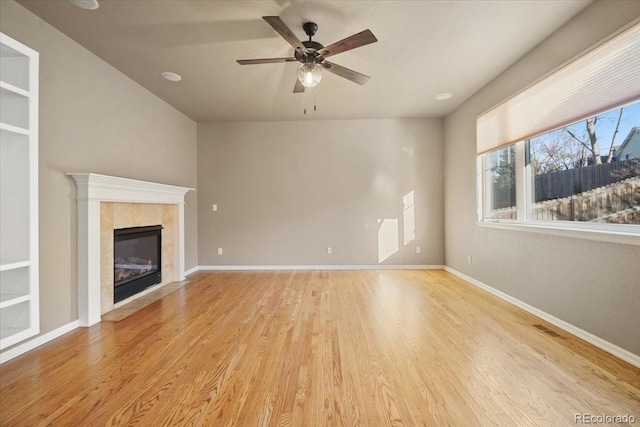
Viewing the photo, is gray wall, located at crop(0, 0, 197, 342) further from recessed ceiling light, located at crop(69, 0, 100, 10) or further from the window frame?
the window frame

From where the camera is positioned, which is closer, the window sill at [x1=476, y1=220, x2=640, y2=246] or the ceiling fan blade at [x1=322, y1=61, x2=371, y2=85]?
the window sill at [x1=476, y1=220, x2=640, y2=246]

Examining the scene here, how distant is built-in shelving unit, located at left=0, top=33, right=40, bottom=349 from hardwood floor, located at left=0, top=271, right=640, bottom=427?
0.42m

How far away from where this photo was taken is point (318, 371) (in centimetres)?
181

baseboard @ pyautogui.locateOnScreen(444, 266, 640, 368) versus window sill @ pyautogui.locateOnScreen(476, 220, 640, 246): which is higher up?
window sill @ pyautogui.locateOnScreen(476, 220, 640, 246)

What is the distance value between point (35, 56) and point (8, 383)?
2.23 metres

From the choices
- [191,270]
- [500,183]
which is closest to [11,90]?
[191,270]

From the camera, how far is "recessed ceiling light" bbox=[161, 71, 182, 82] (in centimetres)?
320

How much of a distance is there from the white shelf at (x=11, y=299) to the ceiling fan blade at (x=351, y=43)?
111 inches

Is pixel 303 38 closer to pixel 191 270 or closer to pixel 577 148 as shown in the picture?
pixel 577 148

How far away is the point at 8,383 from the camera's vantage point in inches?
67.7

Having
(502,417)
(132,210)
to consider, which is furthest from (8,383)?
(502,417)

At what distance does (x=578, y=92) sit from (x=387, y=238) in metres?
3.17

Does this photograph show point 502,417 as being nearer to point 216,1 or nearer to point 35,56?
point 216,1

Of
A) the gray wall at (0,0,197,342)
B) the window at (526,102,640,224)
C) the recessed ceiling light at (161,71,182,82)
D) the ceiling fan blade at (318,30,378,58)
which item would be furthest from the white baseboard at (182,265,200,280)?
the window at (526,102,640,224)
